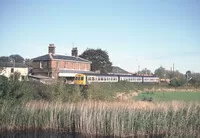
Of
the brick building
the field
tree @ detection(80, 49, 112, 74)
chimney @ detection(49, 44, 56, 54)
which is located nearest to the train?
the brick building

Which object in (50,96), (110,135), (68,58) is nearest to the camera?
(110,135)

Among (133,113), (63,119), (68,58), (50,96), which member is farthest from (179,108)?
(68,58)

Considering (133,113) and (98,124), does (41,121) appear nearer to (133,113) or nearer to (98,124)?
(98,124)

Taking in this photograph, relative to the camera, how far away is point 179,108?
42.9 feet

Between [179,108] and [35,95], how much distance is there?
412 inches

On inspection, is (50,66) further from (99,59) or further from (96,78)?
(99,59)

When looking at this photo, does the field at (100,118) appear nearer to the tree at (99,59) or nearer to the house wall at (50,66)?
the house wall at (50,66)

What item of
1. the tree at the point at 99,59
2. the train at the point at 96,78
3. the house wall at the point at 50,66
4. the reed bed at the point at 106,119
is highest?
the tree at the point at 99,59

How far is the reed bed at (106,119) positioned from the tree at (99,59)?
50.5 m

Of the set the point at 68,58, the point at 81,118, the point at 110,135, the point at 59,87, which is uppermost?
the point at 68,58

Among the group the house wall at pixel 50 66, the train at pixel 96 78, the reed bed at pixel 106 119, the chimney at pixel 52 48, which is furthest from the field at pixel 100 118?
Answer: the chimney at pixel 52 48

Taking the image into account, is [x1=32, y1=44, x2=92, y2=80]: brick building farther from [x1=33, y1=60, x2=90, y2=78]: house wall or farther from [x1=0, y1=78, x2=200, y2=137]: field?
[x1=0, y1=78, x2=200, y2=137]: field

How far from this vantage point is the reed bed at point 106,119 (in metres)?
12.1

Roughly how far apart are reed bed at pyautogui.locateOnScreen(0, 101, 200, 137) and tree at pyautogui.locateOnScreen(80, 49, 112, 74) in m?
50.5
